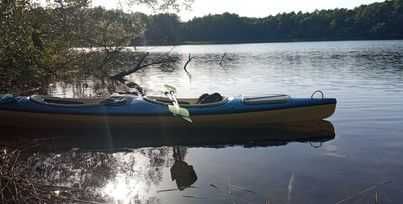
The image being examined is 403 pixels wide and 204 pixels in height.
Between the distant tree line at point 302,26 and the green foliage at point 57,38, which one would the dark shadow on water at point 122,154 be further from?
the distant tree line at point 302,26

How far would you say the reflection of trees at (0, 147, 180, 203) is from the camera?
18.4 feet

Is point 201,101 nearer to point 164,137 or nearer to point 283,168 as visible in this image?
point 164,137

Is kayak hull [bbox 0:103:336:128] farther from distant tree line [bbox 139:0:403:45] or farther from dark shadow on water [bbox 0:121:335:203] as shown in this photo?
distant tree line [bbox 139:0:403:45]

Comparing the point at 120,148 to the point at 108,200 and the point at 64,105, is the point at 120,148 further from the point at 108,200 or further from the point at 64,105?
the point at 108,200

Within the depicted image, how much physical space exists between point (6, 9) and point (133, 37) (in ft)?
36.2

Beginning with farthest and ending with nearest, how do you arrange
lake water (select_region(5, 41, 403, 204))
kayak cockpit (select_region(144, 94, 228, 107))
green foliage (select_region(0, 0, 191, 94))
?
1. kayak cockpit (select_region(144, 94, 228, 107))
2. green foliage (select_region(0, 0, 191, 94))
3. lake water (select_region(5, 41, 403, 204))

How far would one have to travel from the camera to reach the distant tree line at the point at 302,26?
217 feet

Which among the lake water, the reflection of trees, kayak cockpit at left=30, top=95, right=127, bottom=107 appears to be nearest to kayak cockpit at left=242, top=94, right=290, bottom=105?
the lake water

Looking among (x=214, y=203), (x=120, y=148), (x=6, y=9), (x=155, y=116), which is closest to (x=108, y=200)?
(x=214, y=203)

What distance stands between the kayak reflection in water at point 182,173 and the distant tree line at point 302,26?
179 feet

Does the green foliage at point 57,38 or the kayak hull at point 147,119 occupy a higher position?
the green foliage at point 57,38

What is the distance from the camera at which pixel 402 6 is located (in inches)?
2564

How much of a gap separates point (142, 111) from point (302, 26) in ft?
230

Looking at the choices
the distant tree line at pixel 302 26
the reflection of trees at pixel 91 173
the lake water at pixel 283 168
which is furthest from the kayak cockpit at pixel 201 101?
the distant tree line at pixel 302 26
